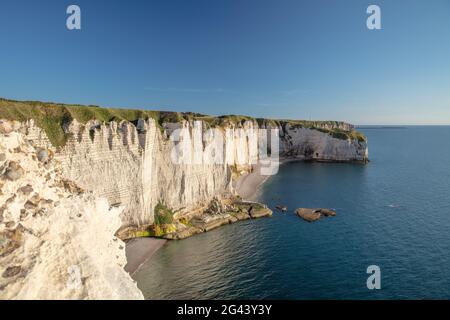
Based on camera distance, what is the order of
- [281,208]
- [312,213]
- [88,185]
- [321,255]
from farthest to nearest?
[281,208], [312,213], [321,255], [88,185]

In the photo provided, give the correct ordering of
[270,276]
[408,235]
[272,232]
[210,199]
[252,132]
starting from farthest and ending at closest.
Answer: [252,132], [210,199], [272,232], [408,235], [270,276]

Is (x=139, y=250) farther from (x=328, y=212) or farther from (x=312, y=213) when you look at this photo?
(x=328, y=212)

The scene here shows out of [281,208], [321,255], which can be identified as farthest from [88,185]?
[281,208]

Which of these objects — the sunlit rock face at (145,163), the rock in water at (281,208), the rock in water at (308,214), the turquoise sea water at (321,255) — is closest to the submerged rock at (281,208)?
the rock in water at (281,208)

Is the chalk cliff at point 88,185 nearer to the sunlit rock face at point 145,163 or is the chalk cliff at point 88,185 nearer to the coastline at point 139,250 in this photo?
the sunlit rock face at point 145,163

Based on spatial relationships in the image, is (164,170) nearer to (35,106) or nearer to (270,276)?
(35,106)
